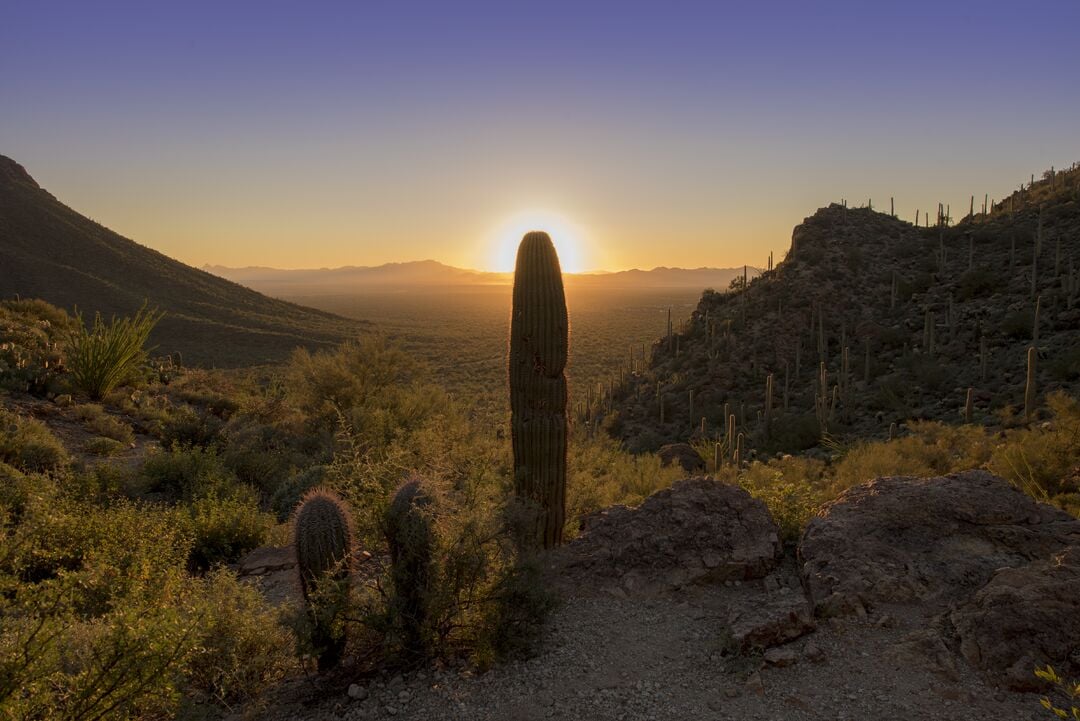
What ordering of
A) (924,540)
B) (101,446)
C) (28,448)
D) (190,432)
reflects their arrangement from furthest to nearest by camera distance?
1. (190,432)
2. (101,446)
3. (28,448)
4. (924,540)

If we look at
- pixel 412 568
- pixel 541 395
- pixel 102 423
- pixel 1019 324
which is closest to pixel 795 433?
pixel 1019 324

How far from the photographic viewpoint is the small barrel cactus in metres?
4.71

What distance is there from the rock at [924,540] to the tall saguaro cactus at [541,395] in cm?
250

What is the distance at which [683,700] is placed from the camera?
4238 millimetres

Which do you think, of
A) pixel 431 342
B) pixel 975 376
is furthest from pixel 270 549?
pixel 431 342

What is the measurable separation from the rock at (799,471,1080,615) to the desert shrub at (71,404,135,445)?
1145 centimetres

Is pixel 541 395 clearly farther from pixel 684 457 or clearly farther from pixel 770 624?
pixel 684 457

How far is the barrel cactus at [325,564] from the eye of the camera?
15.1 feet

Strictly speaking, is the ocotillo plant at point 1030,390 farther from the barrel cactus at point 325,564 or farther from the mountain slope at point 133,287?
the mountain slope at point 133,287

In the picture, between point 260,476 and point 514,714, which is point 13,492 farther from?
point 514,714

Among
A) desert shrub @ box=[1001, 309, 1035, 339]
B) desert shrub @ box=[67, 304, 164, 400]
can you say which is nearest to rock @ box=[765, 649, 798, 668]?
desert shrub @ box=[67, 304, 164, 400]

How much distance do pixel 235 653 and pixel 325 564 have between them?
2.65 ft

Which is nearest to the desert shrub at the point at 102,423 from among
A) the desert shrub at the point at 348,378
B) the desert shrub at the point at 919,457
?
the desert shrub at the point at 348,378

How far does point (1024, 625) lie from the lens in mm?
4180
